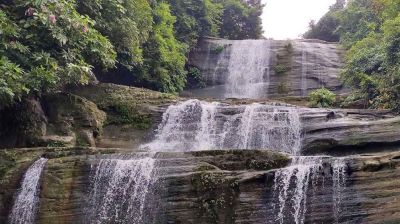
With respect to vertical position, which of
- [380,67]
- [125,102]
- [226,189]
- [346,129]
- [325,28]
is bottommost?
[226,189]

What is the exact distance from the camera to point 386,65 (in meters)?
16.2

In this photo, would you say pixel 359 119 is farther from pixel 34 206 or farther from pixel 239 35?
pixel 239 35

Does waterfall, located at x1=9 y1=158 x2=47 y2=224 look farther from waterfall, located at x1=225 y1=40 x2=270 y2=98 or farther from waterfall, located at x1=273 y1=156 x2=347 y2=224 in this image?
waterfall, located at x1=225 y1=40 x2=270 y2=98

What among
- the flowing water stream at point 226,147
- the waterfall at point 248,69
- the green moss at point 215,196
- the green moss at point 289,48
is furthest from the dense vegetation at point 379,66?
the green moss at point 215,196

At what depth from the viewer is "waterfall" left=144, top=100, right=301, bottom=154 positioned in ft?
49.8

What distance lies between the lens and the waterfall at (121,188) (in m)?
11.7

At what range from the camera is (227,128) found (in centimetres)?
1593

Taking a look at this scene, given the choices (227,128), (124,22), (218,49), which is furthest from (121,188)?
(218,49)

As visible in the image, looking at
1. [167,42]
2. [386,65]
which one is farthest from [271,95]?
[386,65]

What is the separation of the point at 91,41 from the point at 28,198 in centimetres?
575

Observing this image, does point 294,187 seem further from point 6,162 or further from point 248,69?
point 248,69

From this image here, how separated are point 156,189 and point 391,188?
196 inches

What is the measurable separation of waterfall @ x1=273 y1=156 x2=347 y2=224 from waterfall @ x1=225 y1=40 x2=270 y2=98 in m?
13.5

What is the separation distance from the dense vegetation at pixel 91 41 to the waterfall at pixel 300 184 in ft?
23.9
